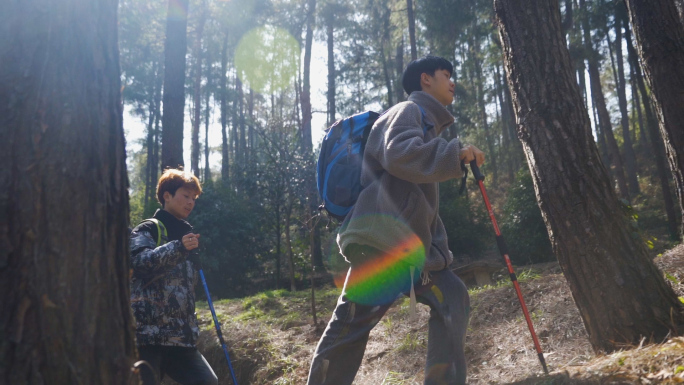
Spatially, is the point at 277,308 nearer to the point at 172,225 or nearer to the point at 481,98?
the point at 172,225

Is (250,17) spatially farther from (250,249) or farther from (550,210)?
(550,210)

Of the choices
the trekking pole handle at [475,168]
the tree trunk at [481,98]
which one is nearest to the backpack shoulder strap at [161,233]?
the trekking pole handle at [475,168]

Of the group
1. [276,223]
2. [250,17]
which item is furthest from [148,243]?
[250,17]

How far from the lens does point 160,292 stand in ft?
9.65

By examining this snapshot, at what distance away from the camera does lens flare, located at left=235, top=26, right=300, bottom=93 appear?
2173 cm

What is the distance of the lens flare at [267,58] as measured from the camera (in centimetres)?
2173

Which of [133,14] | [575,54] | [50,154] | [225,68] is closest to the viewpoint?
[50,154]

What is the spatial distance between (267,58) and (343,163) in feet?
73.6

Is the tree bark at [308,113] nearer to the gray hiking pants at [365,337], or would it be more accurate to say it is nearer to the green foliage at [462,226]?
the green foliage at [462,226]

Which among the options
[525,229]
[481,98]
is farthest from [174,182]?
[481,98]

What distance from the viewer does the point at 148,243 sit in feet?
9.70

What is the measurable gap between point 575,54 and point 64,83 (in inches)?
611

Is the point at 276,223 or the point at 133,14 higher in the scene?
the point at 133,14

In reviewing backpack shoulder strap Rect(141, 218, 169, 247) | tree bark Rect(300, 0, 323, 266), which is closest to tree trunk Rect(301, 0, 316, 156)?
tree bark Rect(300, 0, 323, 266)
